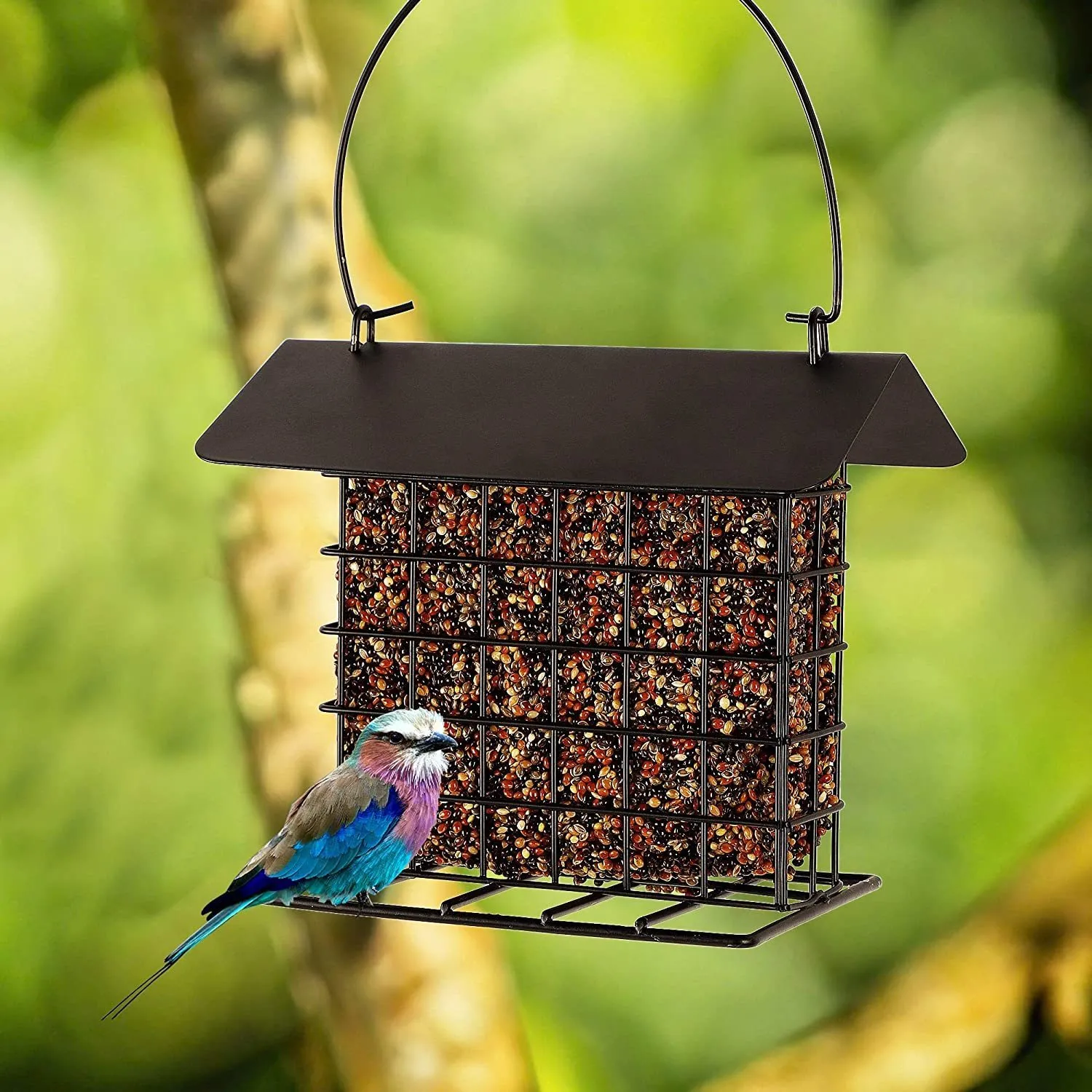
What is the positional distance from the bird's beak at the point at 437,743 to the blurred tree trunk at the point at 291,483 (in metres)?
1.51

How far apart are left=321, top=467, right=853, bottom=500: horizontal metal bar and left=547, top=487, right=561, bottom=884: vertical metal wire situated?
0.05 metres

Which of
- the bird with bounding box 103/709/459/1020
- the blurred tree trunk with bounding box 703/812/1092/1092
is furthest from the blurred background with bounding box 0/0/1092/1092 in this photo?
the bird with bounding box 103/709/459/1020

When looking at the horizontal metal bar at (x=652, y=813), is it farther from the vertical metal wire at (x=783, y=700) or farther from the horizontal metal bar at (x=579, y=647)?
the horizontal metal bar at (x=579, y=647)

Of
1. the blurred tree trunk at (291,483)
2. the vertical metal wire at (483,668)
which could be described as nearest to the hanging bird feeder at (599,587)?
the vertical metal wire at (483,668)

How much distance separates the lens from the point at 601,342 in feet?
9.74

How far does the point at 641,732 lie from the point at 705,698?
7 centimetres

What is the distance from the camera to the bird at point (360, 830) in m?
1.68

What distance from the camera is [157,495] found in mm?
3264

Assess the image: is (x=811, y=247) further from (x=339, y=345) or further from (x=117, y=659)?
(x=117, y=659)

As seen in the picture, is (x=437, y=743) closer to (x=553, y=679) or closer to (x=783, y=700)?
(x=553, y=679)

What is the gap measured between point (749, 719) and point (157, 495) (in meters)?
1.88

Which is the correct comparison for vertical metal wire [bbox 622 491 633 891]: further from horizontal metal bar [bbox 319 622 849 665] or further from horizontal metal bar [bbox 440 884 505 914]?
horizontal metal bar [bbox 440 884 505 914]

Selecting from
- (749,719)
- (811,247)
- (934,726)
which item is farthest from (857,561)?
(749,719)

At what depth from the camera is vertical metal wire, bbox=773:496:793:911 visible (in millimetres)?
1626
